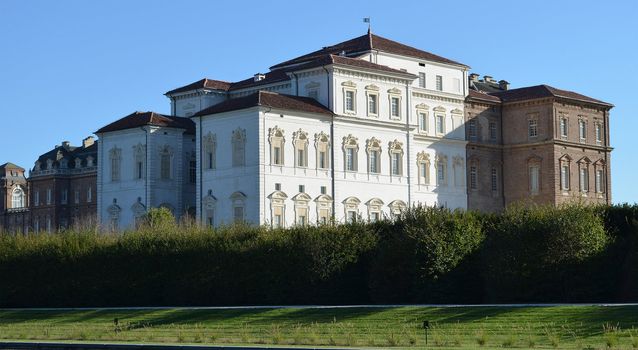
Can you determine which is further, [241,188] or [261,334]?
[241,188]

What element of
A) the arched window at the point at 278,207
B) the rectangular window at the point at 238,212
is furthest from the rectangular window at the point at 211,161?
the arched window at the point at 278,207

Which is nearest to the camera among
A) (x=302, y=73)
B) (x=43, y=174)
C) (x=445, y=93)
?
(x=302, y=73)

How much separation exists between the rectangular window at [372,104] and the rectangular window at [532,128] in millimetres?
16645

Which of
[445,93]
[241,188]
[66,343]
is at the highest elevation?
[445,93]

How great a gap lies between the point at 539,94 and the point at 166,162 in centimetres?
2827

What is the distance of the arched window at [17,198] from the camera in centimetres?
15950

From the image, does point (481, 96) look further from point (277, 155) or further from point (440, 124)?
point (277, 155)

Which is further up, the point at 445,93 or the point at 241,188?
the point at 445,93

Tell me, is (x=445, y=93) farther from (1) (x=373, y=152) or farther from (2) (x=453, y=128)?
(1) (x=373, y=152)

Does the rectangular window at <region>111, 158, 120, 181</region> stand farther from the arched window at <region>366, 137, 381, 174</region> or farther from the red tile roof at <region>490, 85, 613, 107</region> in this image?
the red tile roof at <region>490, 85, 613, 107</region>

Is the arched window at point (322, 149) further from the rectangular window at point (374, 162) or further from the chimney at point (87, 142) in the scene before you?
the chimney at point (87, 142)

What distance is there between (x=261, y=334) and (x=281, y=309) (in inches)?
174

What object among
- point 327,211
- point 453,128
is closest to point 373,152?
point 327,211

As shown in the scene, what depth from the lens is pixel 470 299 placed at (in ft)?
171
